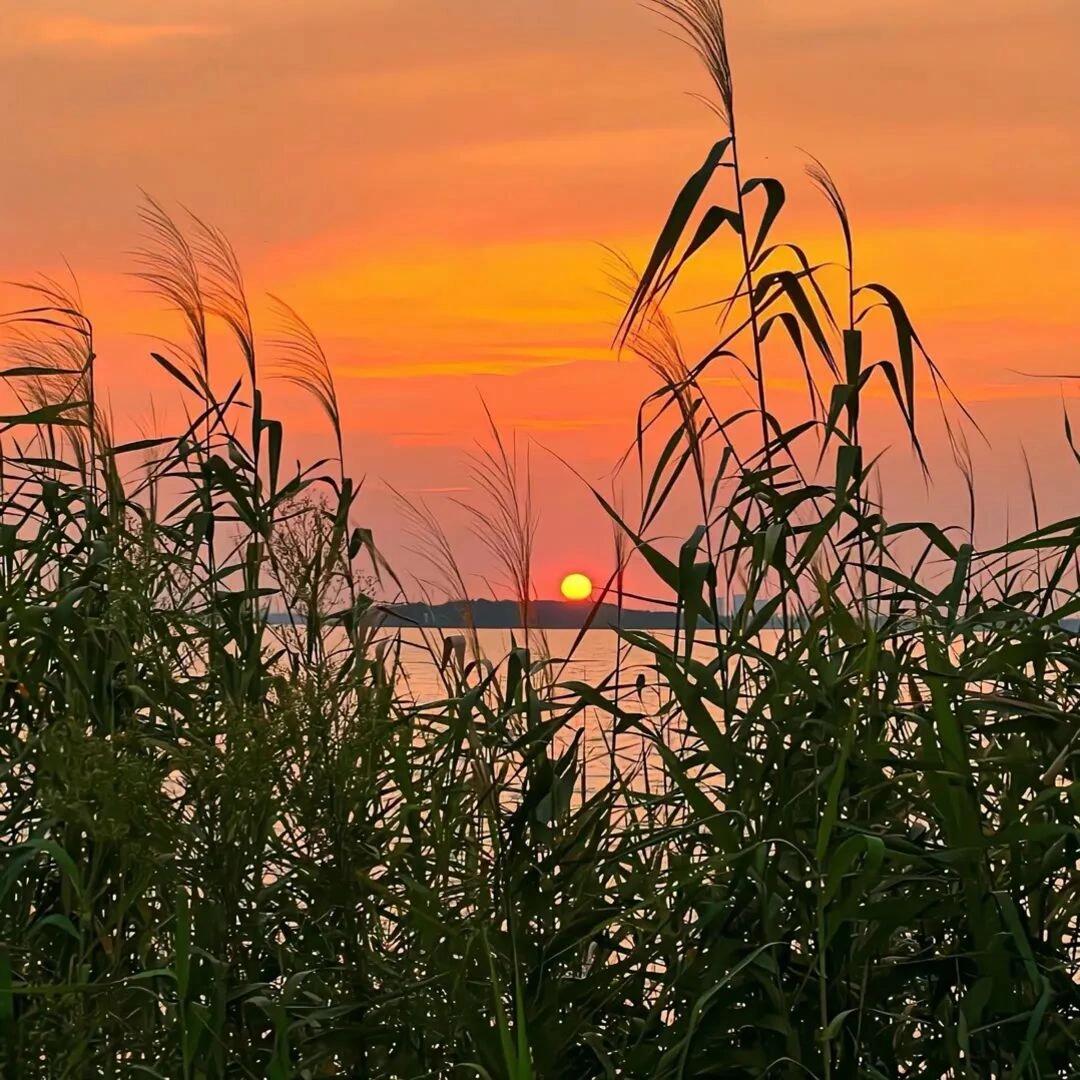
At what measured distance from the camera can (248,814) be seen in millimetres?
2645

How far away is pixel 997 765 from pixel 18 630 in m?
2.13

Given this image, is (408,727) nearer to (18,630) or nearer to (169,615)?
(169,615)

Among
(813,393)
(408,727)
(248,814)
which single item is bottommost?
(248,814)

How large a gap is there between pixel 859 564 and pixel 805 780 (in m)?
0.64

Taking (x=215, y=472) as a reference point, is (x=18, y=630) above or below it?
below

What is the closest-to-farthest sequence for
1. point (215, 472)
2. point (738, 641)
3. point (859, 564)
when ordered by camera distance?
point (738, 641)
point (859, 564)
point (215, 472)

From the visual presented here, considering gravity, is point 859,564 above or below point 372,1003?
above

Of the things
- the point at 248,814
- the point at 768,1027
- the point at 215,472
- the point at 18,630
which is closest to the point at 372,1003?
the point at 248,814

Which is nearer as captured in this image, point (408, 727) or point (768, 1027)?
point (768, 1027)

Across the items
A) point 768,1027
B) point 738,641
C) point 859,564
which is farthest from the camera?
point 859,564

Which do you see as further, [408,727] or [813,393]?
[813,393]

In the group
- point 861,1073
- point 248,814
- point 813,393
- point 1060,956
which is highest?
point 813,393

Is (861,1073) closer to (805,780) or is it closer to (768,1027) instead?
(768,1027)

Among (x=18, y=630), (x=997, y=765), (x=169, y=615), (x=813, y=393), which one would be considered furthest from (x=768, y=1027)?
(x=18, y=630)
